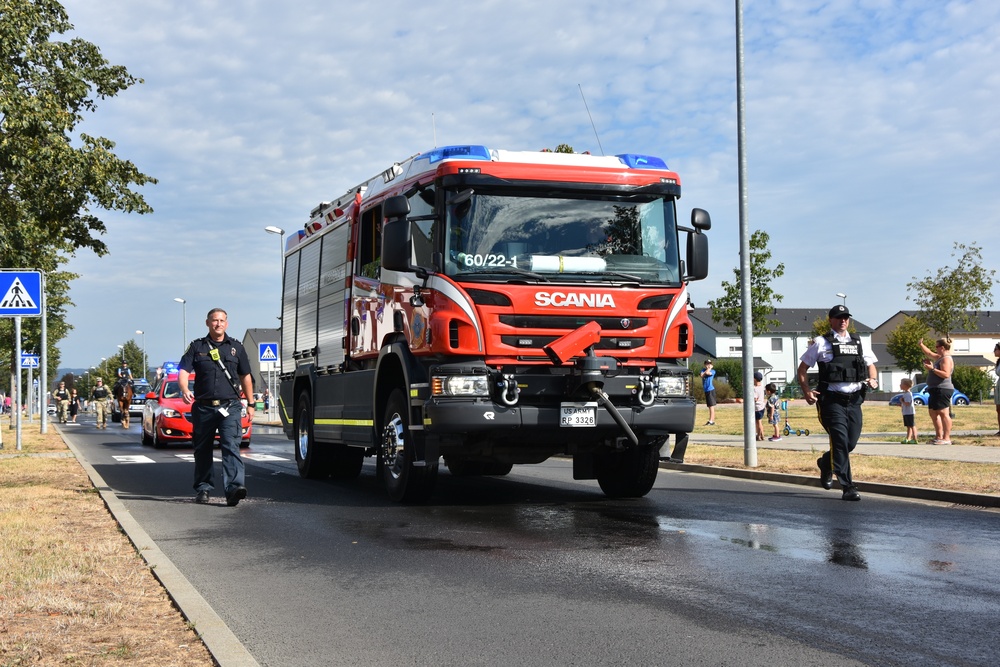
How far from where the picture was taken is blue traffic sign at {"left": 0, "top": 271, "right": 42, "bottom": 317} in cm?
1659

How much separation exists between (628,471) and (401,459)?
2441 mm

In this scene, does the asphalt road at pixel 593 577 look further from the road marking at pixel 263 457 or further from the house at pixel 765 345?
the house at pixel 765 345

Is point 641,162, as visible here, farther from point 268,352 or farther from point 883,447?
point 268,352

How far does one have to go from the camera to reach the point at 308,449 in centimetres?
1491

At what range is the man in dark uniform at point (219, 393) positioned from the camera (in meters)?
11.4

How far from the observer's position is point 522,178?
10.5 metres

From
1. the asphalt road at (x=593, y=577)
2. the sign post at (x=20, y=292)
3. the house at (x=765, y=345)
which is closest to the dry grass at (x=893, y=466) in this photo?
the asphalt road at (x=593, y=577)

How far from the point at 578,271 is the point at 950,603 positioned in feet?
16.4

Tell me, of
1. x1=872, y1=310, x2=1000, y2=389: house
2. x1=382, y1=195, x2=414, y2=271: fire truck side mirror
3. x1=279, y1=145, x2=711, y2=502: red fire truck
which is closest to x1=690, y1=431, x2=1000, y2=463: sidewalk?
x1=279, y1=145, x2=711, y2=502: red fire truck

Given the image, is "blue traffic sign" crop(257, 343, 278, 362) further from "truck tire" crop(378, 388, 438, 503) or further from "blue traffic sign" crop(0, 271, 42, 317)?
"truck tire" crop(378, 388, 438, 503)

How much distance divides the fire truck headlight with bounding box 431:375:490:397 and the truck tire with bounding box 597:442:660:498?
194 cm

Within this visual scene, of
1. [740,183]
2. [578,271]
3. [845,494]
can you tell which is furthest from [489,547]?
[740,183]

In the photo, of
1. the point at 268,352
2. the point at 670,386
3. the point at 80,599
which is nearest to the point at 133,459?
the point at 670,386

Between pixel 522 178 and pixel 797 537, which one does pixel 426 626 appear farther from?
pixel 522 178
